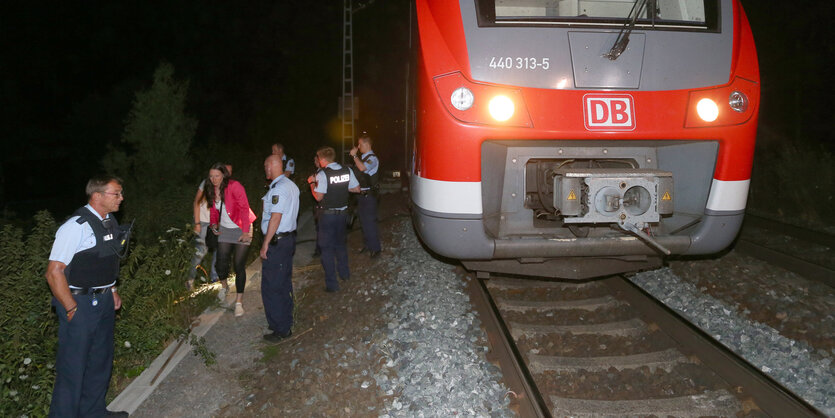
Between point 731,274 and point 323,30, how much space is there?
3403 cm

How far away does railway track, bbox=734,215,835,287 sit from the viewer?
7.05m

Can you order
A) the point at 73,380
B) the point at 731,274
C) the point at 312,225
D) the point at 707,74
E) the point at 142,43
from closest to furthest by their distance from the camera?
the point at 73,380
the point at 707,74
the point at 731,274
the point at 312,225
the point at 142,43

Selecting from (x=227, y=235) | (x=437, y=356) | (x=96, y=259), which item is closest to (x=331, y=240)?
(x=227, y=235)

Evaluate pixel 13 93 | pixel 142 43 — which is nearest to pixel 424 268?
pixel 13 93

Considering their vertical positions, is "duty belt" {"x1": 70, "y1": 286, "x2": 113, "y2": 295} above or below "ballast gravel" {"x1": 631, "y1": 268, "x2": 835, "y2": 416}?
above

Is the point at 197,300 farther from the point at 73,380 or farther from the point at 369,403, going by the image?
the point at 369,403

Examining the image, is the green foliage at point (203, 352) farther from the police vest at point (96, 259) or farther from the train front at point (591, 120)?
the train front at point (591, 120)

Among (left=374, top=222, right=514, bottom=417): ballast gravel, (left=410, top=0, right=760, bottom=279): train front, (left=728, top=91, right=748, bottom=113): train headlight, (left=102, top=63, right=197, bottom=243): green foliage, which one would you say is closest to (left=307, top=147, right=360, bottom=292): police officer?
(left=374, top=222, right=514, bottom=417): ballast gravel

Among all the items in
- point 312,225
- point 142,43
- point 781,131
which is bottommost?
point 312,225

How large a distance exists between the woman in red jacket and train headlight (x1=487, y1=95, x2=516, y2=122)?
3086 millimetres

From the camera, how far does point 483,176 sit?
4543 mm

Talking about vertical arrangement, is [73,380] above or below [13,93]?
below

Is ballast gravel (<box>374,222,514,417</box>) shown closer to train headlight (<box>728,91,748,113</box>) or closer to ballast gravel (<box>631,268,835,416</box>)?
ballast gravel (<box>631,268,835,416</box>)

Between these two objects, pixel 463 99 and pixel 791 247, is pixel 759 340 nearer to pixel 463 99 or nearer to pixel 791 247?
pixel 463 99
